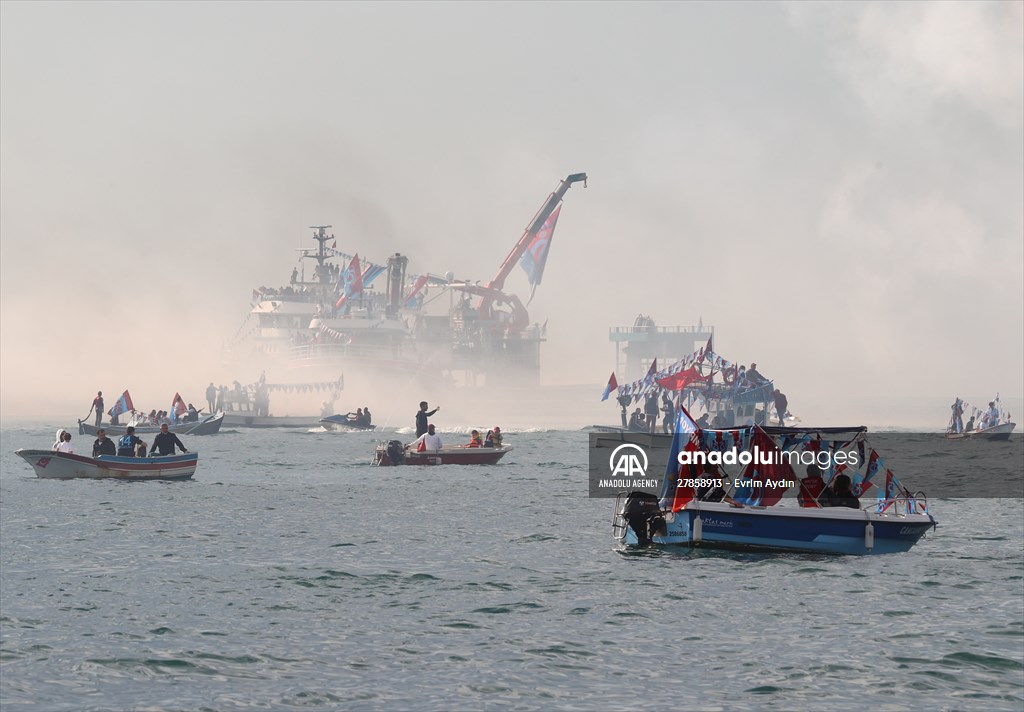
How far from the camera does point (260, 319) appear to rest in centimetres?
17250

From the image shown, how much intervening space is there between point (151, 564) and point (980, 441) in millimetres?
81004

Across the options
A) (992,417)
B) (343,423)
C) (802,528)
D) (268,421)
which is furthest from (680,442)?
(268,421)

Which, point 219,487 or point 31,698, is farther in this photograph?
point 219,487

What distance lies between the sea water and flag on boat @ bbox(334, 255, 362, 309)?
13428 cm

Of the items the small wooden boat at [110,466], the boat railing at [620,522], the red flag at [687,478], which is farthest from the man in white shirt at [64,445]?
the red flag at [687,478]

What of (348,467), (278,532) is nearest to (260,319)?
(348,467)

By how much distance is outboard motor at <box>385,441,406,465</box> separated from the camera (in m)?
52.4

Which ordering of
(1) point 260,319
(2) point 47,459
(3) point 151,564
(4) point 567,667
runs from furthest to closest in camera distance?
(1) point 260,319
(2) point 47,459
(3) point 151,564
(4) point 567,667

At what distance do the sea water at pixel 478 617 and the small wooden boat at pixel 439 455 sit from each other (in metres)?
16.0

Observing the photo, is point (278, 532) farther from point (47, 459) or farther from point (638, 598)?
point (47, 459)

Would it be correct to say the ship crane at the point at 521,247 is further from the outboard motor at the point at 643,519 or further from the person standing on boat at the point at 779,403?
the outboard motor at the point at 643,519

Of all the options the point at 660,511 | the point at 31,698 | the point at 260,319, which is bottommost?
the point at 31,698

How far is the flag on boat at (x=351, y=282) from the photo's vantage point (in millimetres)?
168750

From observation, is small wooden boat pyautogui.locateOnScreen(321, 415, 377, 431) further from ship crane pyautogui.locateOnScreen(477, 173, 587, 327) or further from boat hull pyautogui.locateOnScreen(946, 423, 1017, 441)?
ship crane pyautogui.locateOnScreen(477, 173, 587, 327)
